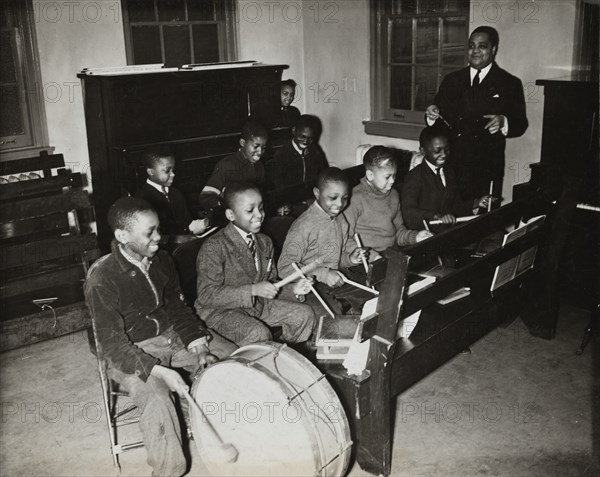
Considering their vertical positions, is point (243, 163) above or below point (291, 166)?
above

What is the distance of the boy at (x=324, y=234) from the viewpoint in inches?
146

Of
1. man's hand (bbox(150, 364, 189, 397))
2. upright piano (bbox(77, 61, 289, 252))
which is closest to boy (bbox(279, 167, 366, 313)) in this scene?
man's hand (bbox(150, 364, 189, 397))

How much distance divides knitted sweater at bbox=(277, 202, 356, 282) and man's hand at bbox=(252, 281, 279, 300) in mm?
404

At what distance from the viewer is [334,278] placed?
3473mm

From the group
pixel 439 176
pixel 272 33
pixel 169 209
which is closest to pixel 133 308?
pixel 169 209

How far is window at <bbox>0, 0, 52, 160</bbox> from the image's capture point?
571 cm

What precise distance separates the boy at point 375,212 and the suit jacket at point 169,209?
53.7 inches

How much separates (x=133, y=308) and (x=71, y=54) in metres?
3.86

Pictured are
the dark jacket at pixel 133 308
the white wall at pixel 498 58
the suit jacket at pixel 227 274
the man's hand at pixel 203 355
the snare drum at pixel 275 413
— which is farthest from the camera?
the white wall at pixel 498 58

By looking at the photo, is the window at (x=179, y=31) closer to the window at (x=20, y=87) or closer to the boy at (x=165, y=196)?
the window at (x=20, y=87)

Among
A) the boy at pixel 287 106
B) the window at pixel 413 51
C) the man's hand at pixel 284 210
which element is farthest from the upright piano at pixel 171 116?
the window at pixel 413 51

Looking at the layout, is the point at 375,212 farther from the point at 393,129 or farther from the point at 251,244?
the point at 393,129

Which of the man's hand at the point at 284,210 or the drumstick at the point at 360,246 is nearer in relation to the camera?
the drumstick at the point at 360,246

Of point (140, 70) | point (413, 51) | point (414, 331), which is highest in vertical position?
point (413, 51)
